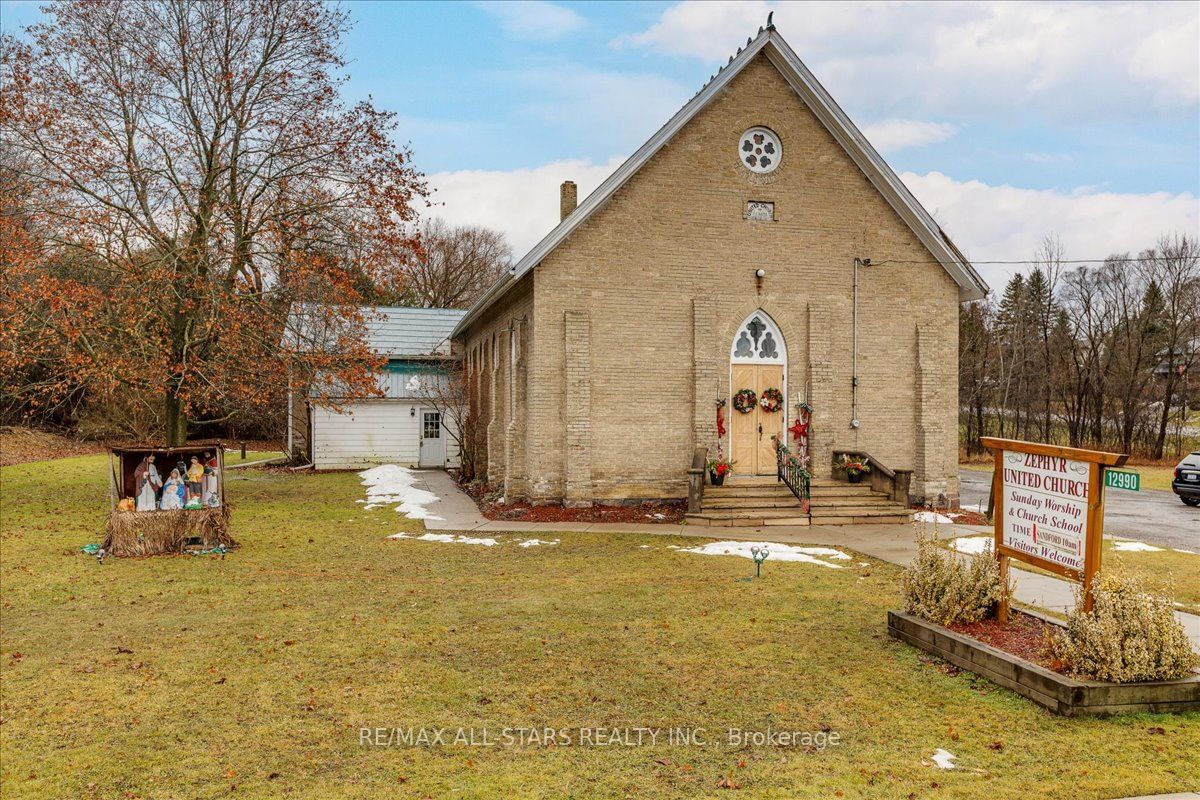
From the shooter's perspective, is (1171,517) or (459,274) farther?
(459,274)

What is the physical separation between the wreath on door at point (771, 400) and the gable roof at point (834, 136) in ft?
17.0

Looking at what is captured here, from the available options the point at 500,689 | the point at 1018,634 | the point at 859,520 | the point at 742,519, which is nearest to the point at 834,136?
the point at 859,520

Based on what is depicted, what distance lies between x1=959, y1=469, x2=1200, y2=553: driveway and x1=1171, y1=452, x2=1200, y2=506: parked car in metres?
0.40

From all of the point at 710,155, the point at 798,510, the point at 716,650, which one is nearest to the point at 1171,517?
the point at 798,510

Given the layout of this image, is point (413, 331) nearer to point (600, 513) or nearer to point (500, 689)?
point (600, 513)

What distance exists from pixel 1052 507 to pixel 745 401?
11410mm

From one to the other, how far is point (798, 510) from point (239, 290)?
46.2ft

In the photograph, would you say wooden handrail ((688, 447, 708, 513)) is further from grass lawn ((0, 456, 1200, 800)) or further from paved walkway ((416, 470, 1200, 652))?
grass lawn ((0, 456, 1200, 800))

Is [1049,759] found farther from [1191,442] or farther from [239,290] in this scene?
[1191,442]

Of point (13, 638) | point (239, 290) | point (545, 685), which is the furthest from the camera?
point (239, 290)

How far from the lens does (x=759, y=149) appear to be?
1961 centimetres

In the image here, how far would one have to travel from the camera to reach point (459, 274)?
206 ft

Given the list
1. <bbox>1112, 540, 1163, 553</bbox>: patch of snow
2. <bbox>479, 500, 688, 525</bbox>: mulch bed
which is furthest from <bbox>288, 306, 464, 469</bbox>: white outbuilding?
<bbox>1112, 540, 1163, 553</bbox>: patch of snow

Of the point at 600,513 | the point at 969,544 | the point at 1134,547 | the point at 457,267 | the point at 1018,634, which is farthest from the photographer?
the point at 457,267
